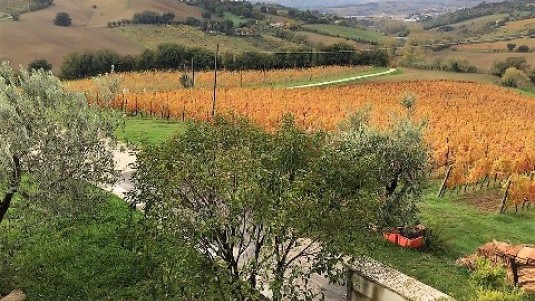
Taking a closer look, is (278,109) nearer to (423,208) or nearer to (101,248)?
(423,208)

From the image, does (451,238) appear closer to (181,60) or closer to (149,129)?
(149,129)

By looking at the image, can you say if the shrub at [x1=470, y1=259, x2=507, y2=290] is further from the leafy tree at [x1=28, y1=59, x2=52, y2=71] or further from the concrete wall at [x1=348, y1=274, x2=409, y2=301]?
the leafy tree at [x1=28, y1=59, x2=52, y2=71]

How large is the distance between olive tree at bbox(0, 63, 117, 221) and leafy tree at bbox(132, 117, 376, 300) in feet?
6.33

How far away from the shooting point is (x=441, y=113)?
60.0 m

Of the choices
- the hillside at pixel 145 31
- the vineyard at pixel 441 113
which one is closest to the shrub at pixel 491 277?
the vineyard at pixel 441 113

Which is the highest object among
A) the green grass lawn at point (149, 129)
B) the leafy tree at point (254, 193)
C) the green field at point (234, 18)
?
the green field at point (234, 18)

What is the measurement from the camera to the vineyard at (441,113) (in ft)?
115

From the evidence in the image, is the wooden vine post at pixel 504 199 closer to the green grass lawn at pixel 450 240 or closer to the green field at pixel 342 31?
the green grass lawn at pixel 450 240

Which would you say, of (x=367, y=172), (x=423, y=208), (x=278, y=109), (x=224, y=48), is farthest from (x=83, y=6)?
(x=367, y=172)

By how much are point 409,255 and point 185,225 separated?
11.1 m

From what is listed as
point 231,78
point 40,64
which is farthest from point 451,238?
point 40,64

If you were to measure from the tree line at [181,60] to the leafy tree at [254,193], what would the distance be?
6706 centimetres

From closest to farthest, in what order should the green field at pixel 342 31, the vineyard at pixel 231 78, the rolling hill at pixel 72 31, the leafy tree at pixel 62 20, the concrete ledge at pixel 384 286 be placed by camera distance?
the concrete ledge at pixel 384 286, the vineyard at pixel 231 78, the rolling hill at pixel 72 31, the leafy tree at pixel 62 20, the green field at pixel 342 31

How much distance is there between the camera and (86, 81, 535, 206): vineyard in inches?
1375
